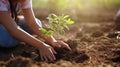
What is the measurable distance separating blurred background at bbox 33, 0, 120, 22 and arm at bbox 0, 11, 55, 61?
10.7 ft

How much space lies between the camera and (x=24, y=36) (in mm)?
3195

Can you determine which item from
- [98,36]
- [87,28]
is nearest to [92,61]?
[98,36]

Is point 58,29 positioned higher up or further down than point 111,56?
higher up

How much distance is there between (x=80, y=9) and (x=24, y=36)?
16.4 feet

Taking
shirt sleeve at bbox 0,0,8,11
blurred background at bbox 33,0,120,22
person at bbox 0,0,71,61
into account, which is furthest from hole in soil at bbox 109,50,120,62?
blurred background at bbox 33,0,120,22

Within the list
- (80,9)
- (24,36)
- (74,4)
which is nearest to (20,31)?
(24,36)

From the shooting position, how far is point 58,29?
341 cm

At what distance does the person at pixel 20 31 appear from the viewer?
3.15 meters

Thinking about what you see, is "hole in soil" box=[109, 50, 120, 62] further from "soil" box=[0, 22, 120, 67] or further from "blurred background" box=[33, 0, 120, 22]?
"blurred background" box=[33, 0, 120, 22]

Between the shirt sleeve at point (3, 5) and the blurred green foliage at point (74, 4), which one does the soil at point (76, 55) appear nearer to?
the shirt sleeve at point (3, 5)

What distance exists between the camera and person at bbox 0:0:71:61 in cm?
315

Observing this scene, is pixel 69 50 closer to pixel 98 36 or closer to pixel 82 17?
pixel 98 36

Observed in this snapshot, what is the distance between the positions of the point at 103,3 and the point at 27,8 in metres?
5.30

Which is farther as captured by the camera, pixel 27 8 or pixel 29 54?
pixel 27 8
